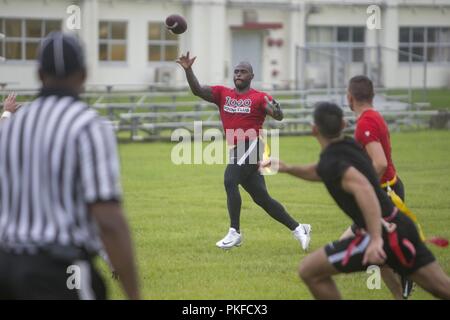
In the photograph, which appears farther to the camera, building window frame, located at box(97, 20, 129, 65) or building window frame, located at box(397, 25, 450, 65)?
building window frame, located at box(397, 25, 450, 65)

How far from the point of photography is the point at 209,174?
2034 centimetres

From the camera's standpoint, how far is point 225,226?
43.7 ft

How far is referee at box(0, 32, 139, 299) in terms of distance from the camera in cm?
464

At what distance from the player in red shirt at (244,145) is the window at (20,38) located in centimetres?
3107

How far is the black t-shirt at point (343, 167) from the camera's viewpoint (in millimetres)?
6491

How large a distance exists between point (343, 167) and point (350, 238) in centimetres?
57

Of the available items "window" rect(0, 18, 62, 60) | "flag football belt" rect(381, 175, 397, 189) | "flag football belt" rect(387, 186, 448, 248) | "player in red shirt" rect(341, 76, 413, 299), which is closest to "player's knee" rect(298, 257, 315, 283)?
"flag football belt" rect(387, 186, 448, 248)

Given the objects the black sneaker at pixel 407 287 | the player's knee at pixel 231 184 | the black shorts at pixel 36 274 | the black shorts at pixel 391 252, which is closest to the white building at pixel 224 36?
the player's knee at pixel 231 184

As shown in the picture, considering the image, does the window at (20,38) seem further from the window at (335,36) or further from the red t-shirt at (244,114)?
the red t-shirt at (244,114)

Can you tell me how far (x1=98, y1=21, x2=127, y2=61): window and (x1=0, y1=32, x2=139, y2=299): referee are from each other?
39.6m

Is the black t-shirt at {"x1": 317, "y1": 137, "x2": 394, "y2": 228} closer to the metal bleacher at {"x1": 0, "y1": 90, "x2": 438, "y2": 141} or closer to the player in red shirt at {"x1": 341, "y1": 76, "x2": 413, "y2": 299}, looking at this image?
the player in red shirt at {"x1": 341, "y1": 76, "x2": 413, "y2": 299}

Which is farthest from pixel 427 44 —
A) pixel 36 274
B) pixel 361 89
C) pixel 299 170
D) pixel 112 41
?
pixel 36 274
